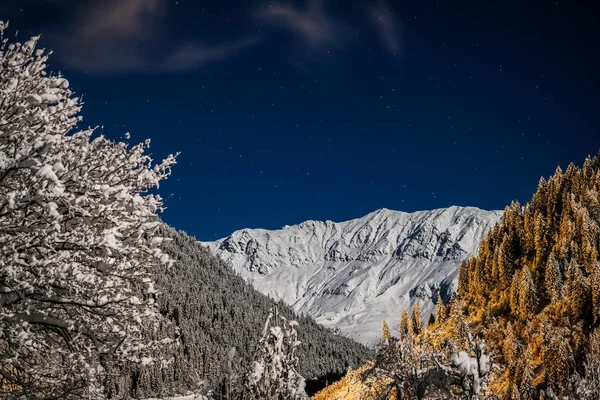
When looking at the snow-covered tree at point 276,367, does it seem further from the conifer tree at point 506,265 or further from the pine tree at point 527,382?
the conifer tree at point 506,265

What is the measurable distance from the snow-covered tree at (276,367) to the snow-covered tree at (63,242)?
217cm

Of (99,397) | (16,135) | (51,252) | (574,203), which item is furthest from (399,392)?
(574,203)

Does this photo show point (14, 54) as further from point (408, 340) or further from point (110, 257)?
point (408, 340)

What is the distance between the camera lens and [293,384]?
9.39 metres

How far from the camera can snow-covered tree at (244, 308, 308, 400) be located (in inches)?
359

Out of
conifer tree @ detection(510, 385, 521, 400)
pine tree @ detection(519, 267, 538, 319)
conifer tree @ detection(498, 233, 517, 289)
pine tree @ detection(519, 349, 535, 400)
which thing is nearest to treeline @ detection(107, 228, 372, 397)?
pine tree @ detection(519, 267, 538, 319)

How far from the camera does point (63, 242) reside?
7805 millimetres

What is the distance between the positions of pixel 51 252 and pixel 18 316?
1.17m

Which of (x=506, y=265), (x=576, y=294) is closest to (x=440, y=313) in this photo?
(x=506, y=265)

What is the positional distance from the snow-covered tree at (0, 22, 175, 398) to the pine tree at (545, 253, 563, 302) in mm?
119325

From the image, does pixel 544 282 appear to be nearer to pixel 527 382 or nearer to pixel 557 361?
pixel 557 361

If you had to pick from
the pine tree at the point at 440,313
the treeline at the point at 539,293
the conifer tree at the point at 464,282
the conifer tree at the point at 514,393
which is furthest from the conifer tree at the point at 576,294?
the conifer tree at the point at 464,282

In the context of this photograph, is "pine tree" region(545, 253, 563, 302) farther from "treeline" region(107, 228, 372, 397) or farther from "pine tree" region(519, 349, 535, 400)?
"treeline" region(107, 228, 372, 397)

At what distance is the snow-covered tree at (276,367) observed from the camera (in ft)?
29.9
